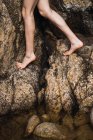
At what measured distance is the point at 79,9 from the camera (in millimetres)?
8312

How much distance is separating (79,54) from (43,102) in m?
1.07

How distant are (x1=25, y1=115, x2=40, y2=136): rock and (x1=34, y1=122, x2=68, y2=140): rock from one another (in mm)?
86

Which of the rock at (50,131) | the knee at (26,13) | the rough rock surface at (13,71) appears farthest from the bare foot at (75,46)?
the rock at (50,131)

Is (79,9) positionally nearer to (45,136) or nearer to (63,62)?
(63,62)

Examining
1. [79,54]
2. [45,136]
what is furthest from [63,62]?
[45,136]

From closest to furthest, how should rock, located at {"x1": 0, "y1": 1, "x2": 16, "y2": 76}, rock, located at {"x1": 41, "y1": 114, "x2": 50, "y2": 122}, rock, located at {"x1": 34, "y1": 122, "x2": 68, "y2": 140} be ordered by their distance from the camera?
rock, located at {"x1": 34, "y1": 122, "x2": 68, "y2": 140}, rock, located at {"x1": 41, "y1": 114, "x2": 50, "y2": 122}, rock, located at {"x1": 0, "y1": 1, "x2": 16, "y2": 76}

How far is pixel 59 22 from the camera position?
7.70m

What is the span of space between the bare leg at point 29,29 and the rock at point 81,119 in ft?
4.34

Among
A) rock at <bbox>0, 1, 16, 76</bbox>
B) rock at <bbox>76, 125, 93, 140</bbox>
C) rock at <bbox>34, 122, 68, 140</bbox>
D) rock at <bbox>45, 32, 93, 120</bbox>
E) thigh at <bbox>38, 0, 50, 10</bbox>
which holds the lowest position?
rock at <bbox>76, 125, 93, 140</bbox>

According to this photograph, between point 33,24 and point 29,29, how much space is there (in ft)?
0.36

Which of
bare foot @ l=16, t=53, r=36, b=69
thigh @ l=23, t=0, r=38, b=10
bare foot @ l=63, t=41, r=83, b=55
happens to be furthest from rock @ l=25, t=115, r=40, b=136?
thigh @ l=23, t=0, r=38, b=10

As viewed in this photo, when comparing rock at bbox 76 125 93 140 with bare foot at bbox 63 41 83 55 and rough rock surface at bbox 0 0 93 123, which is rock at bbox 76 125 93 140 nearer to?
rough rock surface at bbox 0 0 93 123

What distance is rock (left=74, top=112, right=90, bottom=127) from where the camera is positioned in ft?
23.9

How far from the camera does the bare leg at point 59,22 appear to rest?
7676 mm
